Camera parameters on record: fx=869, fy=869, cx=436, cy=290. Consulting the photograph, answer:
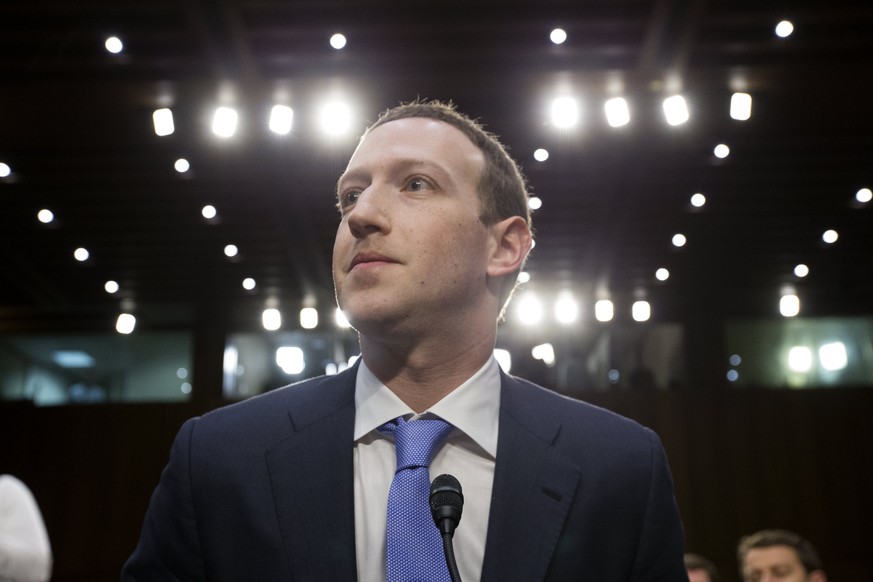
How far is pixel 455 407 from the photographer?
1421 millimetres

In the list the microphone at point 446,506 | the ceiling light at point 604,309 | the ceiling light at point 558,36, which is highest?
the ceiling light at point 558,36

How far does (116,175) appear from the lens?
7.70m

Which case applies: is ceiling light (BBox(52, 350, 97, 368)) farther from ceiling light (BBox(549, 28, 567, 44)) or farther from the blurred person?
the blurred person

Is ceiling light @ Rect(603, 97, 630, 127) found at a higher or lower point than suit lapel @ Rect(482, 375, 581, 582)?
higher

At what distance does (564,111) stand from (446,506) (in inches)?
219

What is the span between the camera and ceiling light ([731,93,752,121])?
20.5 ft

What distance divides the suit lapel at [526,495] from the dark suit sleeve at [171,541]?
0.43 metres

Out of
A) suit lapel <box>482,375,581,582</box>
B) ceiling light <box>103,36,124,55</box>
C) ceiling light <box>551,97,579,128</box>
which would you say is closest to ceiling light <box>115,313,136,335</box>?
ceiling light <box>103,36,124,55</box>

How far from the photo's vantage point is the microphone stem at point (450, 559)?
1062mm

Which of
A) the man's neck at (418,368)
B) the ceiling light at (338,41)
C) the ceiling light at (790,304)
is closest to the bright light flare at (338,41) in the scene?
the ceiling light at (338,41)

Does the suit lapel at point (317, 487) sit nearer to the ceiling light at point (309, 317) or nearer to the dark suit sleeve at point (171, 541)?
the dark suit sleeve at point (171, 541)

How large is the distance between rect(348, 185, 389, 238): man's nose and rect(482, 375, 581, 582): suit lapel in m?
0.38

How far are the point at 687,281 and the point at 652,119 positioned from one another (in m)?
3.25

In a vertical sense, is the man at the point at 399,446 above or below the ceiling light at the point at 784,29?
below
